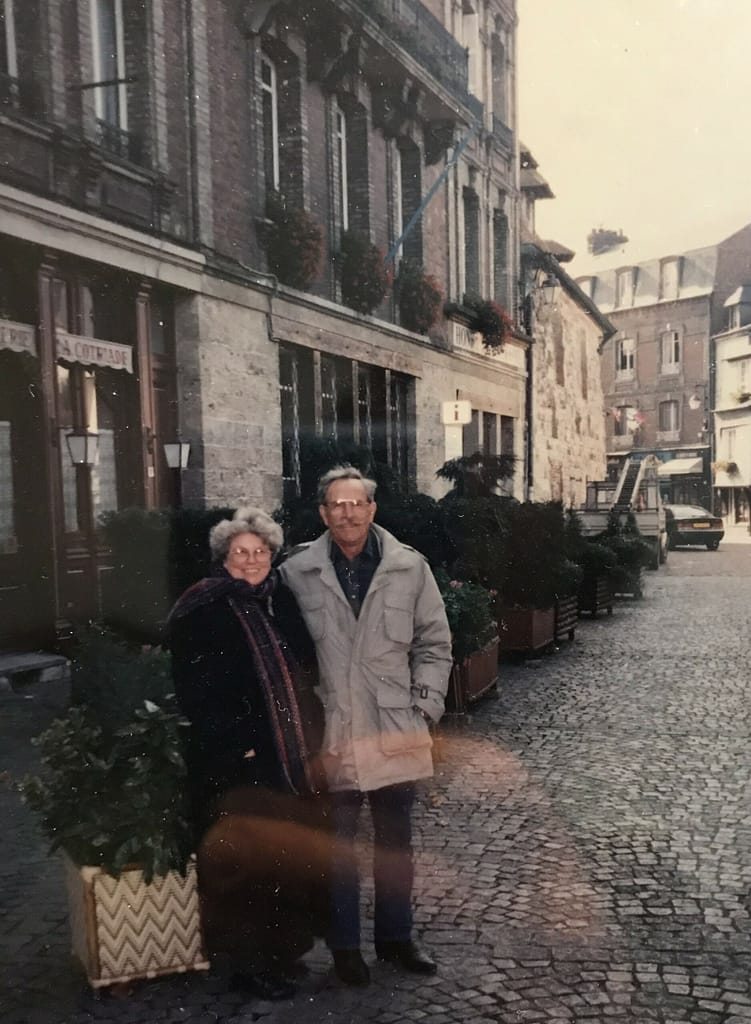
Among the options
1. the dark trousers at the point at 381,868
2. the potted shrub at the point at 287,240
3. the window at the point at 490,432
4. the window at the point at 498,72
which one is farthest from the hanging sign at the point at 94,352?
the window at the point at 498,72

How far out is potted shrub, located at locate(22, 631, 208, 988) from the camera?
332cm

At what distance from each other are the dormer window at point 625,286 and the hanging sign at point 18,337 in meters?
44.4

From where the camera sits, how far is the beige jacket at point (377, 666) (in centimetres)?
340

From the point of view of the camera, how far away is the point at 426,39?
15.8 meters

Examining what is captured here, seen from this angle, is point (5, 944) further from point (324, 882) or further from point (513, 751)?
point (513, 751)

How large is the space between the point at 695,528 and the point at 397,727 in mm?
26923

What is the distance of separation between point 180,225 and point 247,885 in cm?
875

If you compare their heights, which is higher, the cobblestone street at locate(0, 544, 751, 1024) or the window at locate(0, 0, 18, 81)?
the window at locate(0, 0, 18, 81)

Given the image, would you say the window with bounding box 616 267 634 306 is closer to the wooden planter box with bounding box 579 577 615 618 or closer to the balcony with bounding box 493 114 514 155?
the balcony with bounding box 493 114 514 155

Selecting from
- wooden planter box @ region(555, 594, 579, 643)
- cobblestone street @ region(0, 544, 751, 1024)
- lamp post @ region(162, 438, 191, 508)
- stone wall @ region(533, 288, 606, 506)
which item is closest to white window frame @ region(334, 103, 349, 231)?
lamp post @ region(162, 438, 191, 508)

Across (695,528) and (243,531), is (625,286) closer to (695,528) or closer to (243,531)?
(695,528)

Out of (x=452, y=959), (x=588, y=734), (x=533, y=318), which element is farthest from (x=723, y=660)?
(x=533, y=318)

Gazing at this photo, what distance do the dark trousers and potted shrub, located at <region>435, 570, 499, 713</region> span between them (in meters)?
3.55

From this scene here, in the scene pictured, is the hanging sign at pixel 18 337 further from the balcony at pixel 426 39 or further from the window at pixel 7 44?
the balcony at pixel 426 39
